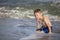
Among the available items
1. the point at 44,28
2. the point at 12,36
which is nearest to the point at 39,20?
the point at 44,28

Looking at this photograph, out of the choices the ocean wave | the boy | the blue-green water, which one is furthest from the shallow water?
the ocean wave

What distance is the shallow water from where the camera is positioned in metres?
3.93

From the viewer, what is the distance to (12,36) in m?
4.05

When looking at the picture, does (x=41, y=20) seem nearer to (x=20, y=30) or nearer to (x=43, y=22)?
(x=43, y=22)

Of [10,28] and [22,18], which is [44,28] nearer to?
[10,28]

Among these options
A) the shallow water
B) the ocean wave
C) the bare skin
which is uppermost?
the ocean wave

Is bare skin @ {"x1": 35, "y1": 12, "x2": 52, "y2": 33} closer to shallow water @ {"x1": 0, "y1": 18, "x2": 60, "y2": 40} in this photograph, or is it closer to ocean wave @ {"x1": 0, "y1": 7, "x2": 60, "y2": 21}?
shallow water @ {"x1": 0, "y1": 18, "x2": 60, "y2": 40}

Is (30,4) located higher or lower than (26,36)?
higher

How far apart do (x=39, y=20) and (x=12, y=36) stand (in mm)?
691

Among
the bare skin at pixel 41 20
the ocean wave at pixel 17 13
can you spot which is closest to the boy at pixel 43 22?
the bare skin at pixel 41 20

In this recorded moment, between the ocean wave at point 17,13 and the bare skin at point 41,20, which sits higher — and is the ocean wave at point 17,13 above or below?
above

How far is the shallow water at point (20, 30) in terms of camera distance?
3.93m

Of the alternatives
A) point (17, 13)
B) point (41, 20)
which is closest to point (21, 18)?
point (17, 13)

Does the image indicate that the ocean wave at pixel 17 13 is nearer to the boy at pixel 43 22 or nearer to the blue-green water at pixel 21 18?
the blue-green water at pixel 21 18
